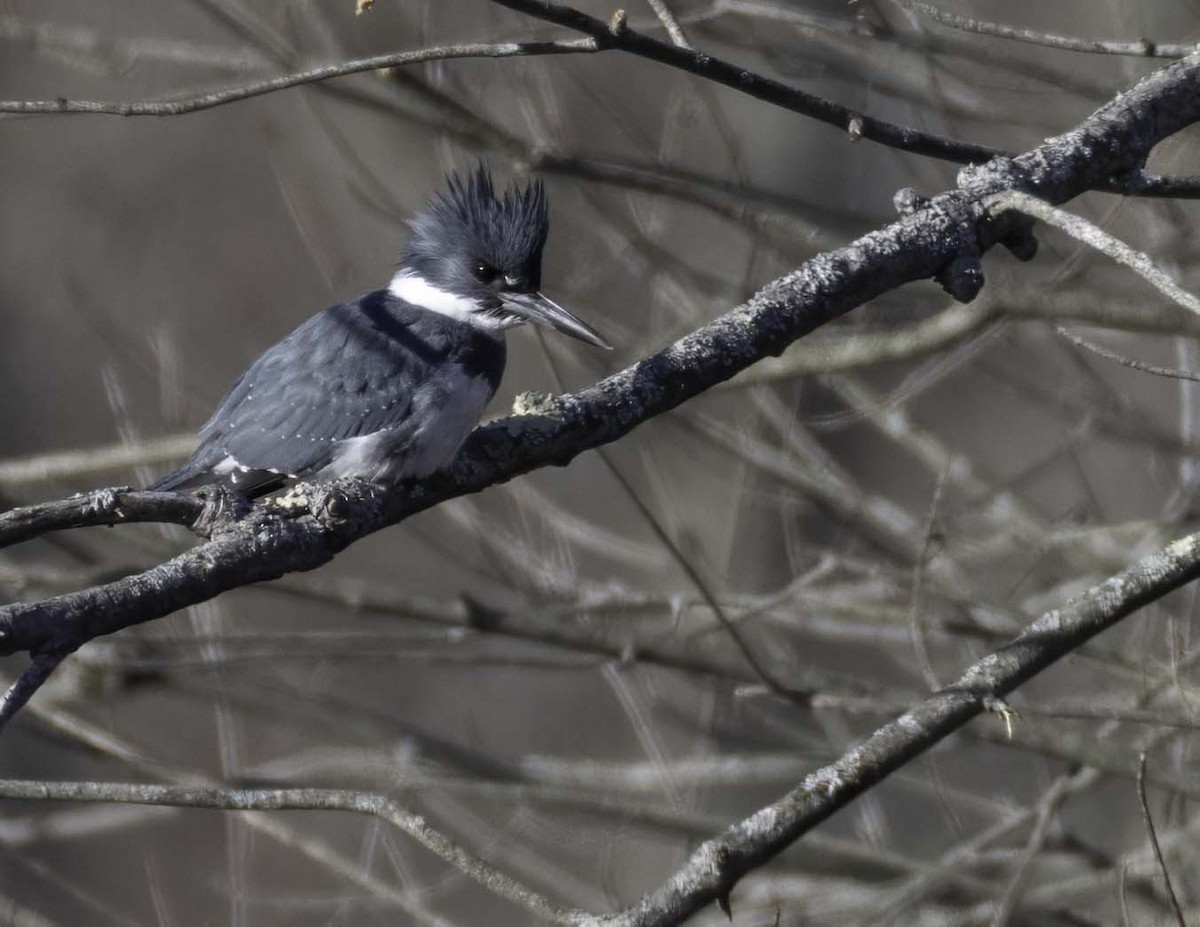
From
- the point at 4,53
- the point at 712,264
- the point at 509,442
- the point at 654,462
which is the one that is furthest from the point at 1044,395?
the point at 4,53

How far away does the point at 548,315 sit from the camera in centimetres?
293

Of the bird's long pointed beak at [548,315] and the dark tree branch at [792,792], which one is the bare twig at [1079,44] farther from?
the bird's long pointed beak at [548,315]

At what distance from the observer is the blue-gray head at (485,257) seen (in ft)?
9.94

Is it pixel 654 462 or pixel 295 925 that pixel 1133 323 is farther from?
pixel 295 925

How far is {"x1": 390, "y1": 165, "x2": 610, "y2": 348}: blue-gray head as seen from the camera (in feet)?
9.94

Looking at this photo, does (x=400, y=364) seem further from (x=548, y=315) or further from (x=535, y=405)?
(x=535, y=405)

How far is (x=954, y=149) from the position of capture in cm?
210

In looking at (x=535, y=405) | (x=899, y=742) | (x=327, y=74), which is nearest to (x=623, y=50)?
(x=327, y=74)

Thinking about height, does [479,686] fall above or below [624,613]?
below

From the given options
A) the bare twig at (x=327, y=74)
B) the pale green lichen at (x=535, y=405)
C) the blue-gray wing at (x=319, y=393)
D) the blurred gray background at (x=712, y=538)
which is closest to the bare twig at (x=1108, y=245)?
the bare twig at (x=327, y=74)

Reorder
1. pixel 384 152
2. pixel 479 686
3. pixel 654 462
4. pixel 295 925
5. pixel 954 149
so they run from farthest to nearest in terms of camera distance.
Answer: pixel 479 686 < pixel 295 925 < pixel 384 152 < pixel 654 462 < pixel 954 149

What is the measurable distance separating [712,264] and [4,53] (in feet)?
16.5

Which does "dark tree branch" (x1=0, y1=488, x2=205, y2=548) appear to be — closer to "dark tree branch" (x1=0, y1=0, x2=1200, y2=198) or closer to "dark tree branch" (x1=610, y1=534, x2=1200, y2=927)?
"dark tree branch" (x1=0, y1=0, x2=1200, y2=198)

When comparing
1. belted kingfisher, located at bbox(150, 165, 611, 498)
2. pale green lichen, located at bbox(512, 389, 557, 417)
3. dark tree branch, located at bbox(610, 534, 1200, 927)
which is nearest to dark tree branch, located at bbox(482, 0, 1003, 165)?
pale green lichen, located at bbox(512, 389, 557, 417)
